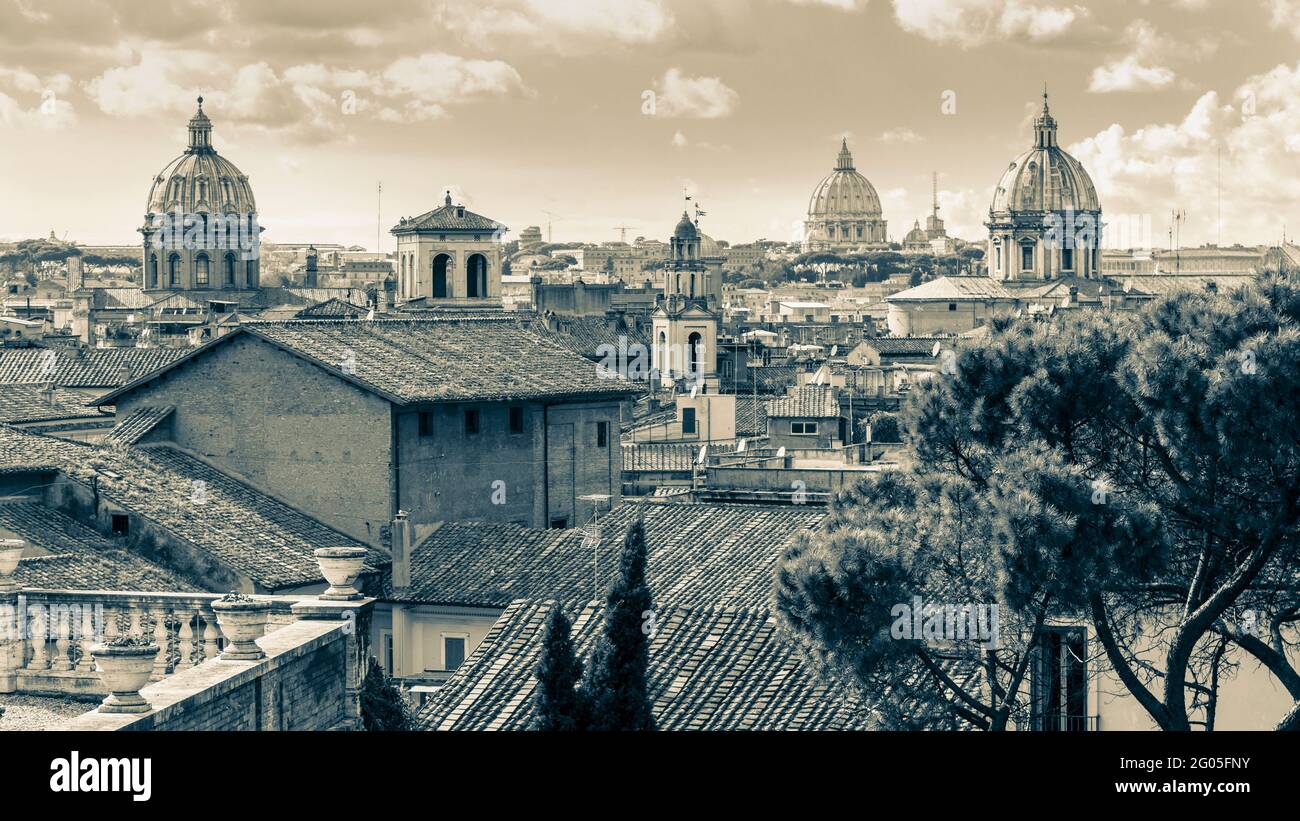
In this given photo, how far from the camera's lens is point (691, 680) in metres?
14.5

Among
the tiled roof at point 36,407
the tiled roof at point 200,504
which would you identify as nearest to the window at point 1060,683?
the tiled roof at point 200,504

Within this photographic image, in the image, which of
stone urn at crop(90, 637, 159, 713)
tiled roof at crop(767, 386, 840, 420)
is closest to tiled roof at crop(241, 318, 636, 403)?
stone urn at crop(90, 637, 159, 713)

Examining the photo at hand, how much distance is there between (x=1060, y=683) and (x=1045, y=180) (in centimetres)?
11270

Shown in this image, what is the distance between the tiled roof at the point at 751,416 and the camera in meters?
47.7

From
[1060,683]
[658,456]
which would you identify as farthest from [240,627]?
[658,456]

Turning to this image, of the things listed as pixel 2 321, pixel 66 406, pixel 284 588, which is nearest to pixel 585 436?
pixel 284 588

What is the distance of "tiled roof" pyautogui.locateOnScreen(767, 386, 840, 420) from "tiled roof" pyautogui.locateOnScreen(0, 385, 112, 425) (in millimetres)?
14460

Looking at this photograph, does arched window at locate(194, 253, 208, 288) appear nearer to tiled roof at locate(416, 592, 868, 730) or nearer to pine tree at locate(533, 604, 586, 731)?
tiled roof at locate(416, 592, 868, 730)

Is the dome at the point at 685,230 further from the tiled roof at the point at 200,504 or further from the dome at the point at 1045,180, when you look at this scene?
the tiled roof at the point at 200,504

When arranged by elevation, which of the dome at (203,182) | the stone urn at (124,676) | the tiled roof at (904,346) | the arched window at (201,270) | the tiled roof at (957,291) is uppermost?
the dome at (203,182)

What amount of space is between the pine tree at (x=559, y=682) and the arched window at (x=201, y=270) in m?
98.4

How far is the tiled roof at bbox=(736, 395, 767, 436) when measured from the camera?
47.7m
